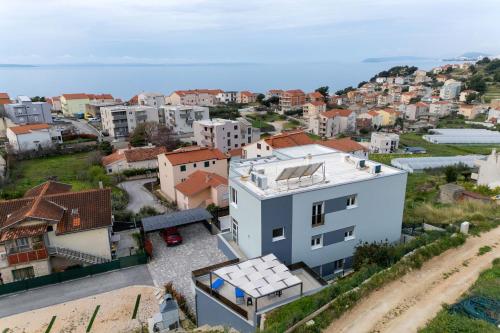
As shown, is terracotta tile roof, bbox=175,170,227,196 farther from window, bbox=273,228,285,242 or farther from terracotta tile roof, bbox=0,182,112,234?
window, bbox=273,228,285,242

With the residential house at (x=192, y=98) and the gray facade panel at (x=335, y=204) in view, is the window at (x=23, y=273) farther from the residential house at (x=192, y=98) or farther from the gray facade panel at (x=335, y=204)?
the residential house at (x=192, y=98)

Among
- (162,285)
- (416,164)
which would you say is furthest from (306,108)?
(162,285)

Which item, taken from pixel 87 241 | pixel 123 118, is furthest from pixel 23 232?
pixel 123 118

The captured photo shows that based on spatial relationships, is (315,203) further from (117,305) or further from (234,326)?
(117,305)

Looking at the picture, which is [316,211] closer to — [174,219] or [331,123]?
[174,219]

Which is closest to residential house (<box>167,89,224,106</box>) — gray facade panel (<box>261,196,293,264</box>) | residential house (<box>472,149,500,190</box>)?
residential house (<box>472,149,500,190</box>)

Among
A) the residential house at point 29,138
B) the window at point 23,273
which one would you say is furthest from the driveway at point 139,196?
the residential house at point 29,138
